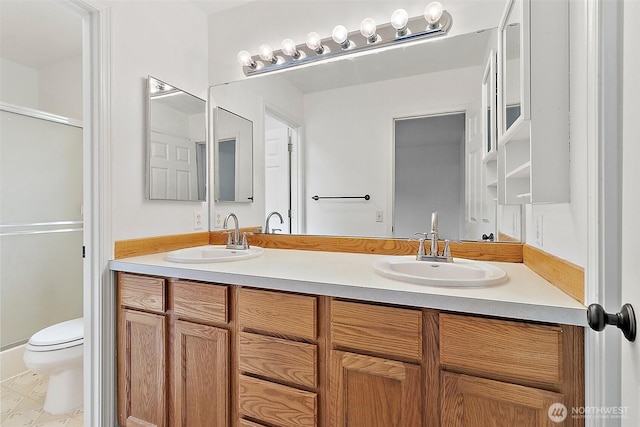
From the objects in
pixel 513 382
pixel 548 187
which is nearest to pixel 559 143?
pixel 548 187

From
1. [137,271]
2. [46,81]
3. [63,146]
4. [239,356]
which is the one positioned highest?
[46,81]

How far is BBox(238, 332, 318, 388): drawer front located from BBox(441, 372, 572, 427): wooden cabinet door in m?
0.43

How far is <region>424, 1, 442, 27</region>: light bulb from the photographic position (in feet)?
4.86

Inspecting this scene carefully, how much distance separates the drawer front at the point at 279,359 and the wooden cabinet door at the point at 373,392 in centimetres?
8

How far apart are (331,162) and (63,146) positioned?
2.45 meters

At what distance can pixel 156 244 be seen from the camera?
67.1 inches

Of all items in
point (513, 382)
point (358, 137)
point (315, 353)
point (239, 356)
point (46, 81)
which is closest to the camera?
point (513, 382)

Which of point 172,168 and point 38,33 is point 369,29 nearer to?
point 172,168

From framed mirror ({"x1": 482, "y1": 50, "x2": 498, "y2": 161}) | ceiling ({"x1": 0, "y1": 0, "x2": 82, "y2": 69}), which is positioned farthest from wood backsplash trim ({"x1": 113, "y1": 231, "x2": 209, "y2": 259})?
framed mirror ({"x1": 482, "y1": 50, "x2": 498, "y2": 161})

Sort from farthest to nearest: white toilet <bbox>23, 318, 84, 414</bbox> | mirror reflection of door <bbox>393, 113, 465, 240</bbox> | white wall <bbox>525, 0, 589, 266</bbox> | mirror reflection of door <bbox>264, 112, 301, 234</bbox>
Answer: mirror reflection of door <bbox>264, 112, 301, 234</bbox> → white toilet <bbox>23, 318, 84, 414</bbox> → mirror reflection of door <bbox>393, 113, 465, 240</bbox> → white wall <bbox>525, 0, 589, 266</bbox>

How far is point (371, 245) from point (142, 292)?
113 centimetres

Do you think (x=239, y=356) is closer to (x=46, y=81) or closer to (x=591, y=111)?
(x=591, y=111)

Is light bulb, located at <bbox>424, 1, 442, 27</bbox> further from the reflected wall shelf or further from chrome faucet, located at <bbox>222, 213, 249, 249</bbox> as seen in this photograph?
chrome faucet, located at <bbox>222, 213, 249, 249</bbox>

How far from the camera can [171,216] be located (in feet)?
5.99
